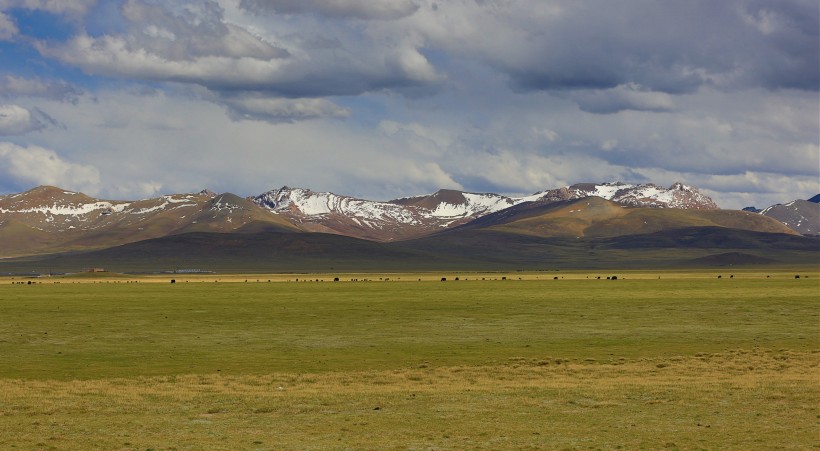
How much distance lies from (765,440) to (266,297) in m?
89.7

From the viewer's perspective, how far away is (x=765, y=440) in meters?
24.7

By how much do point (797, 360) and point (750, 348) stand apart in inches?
277

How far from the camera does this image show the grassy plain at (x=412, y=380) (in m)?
26.2

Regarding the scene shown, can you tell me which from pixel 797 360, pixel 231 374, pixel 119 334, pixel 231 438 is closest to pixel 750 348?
pixel 797 360

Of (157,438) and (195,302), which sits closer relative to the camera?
(157,438)

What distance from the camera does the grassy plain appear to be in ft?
86.0

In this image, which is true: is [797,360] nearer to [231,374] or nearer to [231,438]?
[231,374]

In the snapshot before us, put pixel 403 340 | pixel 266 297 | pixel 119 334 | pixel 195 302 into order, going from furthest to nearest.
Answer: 1. pixel 266 297
2. pixel 195 302
3. pixel 119 334
4. pixel 403 340

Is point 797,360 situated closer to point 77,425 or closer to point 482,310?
point 77,425

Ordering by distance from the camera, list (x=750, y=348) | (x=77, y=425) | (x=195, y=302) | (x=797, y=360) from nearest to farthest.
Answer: (x=77, y=425) → (x=797, y=360) → (x=750, y=348) → (x=195, y=302)

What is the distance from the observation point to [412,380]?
38.9 m

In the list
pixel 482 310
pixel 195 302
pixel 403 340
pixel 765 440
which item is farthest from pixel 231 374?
pixel 195 302

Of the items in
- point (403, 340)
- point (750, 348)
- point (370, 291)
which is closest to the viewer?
point (750, 348)

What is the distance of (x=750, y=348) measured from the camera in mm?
51188
